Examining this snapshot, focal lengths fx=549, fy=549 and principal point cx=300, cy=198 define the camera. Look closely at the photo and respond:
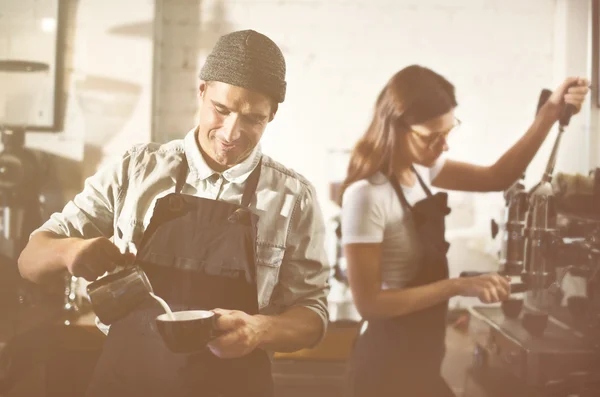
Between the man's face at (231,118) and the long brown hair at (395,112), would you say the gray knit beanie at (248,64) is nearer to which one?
the man's face at (231,118)

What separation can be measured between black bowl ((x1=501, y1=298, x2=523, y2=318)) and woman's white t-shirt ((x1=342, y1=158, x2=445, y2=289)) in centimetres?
28

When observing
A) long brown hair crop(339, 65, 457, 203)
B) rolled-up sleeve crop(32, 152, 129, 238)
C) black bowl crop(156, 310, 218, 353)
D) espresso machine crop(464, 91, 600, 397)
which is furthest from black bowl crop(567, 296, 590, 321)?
rolled-up sleeve crop(32, 152, 129, 238)

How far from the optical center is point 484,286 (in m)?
1.30

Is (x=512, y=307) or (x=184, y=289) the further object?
(x=512, y=307)

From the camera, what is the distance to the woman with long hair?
1224mm

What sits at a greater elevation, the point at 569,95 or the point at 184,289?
the point at 569,95

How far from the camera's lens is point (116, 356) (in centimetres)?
115

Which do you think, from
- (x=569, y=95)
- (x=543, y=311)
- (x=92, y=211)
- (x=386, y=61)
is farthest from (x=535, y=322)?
(x=92, y=211)

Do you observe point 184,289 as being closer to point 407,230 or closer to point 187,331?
point 187,331

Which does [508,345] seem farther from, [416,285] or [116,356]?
[116,356]

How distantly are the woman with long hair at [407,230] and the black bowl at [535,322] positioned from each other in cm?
9

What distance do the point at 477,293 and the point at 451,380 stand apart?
0.73 feet

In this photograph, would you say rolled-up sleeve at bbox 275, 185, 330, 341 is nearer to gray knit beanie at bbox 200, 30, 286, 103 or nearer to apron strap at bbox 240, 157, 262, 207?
apron strap at bbox 240, 157, 262, 207

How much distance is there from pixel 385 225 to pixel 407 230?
0.17 ft
